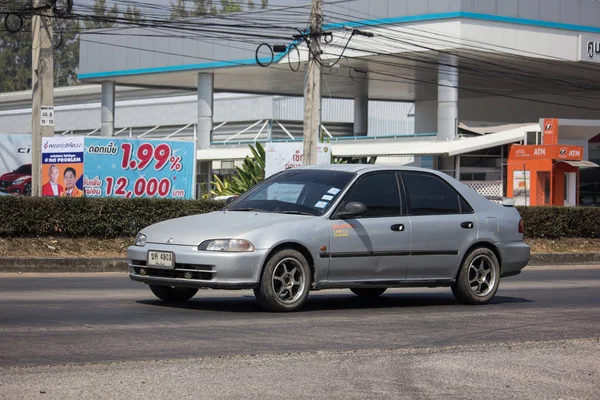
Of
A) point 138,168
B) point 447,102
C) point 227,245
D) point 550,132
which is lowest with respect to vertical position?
point 227,245

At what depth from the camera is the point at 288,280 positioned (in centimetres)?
1025

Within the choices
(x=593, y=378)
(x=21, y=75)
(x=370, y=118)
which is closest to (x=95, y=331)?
(x=593, y=378)

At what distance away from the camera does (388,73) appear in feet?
157

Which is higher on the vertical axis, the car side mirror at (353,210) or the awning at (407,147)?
the awning at (407,147)

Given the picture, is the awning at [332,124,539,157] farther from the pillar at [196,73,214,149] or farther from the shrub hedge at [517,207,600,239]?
the shrub hedge at [517,207,600,239]

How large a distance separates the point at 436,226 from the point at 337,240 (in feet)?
4.70

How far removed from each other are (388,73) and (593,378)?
4161 cm

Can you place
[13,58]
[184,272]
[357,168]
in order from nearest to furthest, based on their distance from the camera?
[184,272]
[357,168]
[13,58]

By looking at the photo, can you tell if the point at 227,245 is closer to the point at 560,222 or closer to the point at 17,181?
the point at 560,222

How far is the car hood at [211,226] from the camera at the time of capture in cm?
1000

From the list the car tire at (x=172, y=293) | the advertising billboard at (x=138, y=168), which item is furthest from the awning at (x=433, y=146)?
the car tire at (x=172, y=293)

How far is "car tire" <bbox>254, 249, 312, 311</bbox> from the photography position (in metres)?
Answer: 10.0

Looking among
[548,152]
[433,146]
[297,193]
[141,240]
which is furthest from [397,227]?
[433,146]

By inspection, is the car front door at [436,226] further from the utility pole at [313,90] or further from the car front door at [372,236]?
the utility pole at [313,90]
